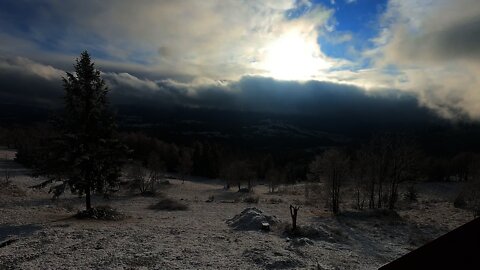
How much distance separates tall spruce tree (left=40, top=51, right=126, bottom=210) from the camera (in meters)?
28.0

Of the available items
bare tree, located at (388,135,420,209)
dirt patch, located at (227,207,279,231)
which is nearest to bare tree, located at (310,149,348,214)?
bare tree, located at (388,135,420,209)

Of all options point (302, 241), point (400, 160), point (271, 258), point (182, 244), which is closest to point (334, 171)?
point (400, 160)

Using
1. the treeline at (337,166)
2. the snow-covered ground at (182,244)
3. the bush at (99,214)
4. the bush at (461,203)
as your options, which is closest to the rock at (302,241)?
the snow-covered ground at (182,244)

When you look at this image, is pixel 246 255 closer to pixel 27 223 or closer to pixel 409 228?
pixel 27 223

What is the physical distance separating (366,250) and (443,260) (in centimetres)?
2137

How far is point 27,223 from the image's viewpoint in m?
25.1

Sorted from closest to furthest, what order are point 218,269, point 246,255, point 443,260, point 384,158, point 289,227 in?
point 443,260, point 218,269, point 246,255, point 289,227, point 384,158

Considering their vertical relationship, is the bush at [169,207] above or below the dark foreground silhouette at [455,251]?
below

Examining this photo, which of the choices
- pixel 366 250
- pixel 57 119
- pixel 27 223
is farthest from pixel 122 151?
pixel 366 250

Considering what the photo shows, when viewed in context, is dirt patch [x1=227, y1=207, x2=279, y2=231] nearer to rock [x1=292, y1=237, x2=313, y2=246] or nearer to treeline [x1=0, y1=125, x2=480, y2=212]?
rock [x1=292, y1=237, x2=313, y2=246]

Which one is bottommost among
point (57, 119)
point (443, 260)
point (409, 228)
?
point (409, 228)

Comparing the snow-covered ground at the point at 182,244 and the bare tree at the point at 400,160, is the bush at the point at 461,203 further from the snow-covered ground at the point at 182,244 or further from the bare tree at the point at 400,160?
the snow-covered ground at the point at 182,244

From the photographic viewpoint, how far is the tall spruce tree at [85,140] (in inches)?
1104

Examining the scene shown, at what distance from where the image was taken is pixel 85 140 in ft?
94.4
